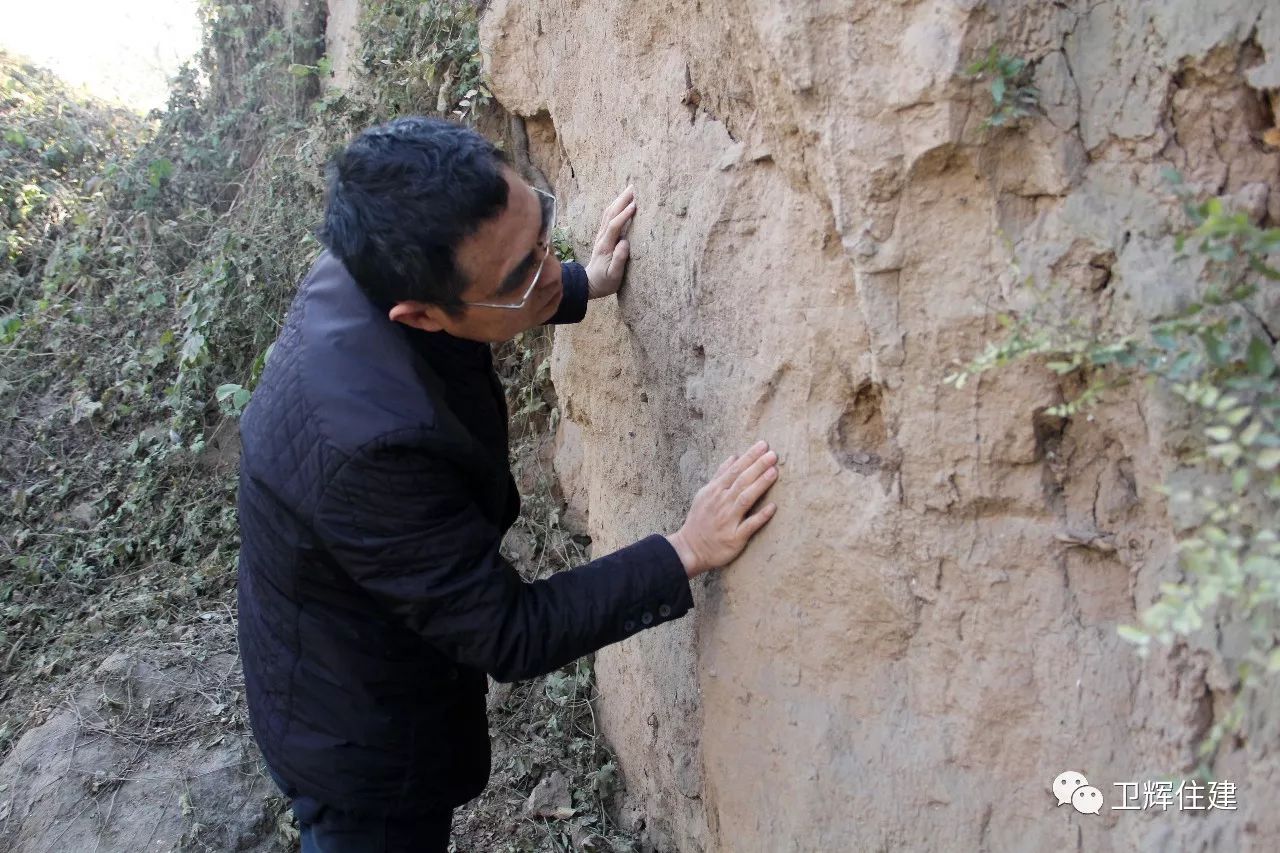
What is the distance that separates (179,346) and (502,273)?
3.87m

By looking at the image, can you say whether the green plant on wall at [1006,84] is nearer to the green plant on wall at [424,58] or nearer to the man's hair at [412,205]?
the man's hair at [412,205]

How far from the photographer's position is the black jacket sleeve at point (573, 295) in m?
2.44

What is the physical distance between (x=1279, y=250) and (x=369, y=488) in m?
1.40

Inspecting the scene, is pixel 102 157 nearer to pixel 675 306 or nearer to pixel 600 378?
pixel 600 378

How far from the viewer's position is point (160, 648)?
4.03m

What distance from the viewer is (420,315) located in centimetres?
195

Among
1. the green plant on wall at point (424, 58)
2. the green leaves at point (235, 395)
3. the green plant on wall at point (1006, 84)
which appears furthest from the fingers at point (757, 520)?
the green leaves at point (235, 395)

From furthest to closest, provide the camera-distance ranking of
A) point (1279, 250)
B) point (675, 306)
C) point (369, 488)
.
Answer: point (675, 306) < point (369, 488) < point (1279, 250)

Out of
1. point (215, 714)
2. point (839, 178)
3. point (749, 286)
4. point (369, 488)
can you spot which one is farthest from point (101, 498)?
point (839, 178)

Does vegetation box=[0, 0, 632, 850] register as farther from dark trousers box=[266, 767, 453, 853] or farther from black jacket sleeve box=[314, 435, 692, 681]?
black jacket sleeve box=[314, 435, 692, 681]

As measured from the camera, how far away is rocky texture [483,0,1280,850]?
4.91ft

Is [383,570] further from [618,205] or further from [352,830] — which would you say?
[618,205]

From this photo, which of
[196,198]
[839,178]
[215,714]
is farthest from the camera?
[196,198]

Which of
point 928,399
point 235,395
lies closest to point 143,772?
point 235,395
